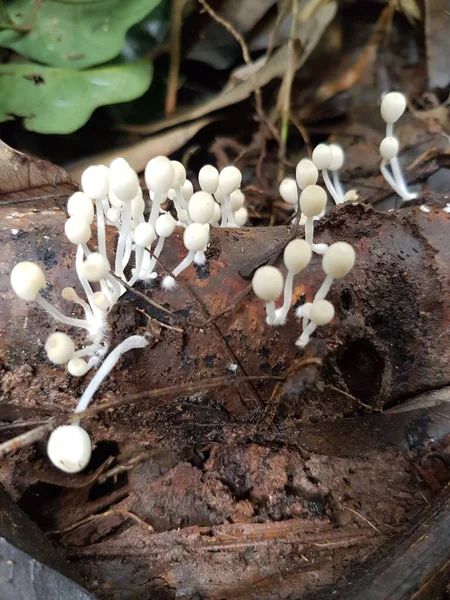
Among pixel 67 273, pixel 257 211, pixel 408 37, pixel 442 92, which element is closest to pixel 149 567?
pixel 67 273

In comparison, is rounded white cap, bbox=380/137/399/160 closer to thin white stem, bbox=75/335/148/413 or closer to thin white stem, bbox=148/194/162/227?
thin white stem, bbox=148/194/162/227

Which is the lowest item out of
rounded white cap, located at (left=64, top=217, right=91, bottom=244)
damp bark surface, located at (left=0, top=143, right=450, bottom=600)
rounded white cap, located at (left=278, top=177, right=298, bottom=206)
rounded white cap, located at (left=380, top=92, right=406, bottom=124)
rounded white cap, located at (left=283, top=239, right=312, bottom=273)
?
damp bark surface, located at (left=0, top=143, right=450, bottom=600)

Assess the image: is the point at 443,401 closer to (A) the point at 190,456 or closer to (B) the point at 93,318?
(A) the point at 190,456

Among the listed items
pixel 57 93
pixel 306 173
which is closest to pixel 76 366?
pixel 306 173

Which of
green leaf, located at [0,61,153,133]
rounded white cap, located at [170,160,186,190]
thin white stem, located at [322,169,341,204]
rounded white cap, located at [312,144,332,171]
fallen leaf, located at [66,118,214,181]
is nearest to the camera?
rounded white cap, located at [170,160,186,190]

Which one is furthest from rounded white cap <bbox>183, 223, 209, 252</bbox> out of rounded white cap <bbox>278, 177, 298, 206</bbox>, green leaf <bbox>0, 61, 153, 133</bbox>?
green leaf <bbox>0, 61, 153, 133</bbox>

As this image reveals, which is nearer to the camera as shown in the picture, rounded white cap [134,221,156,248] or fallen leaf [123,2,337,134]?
rounded white cap [134,221,156,248]
